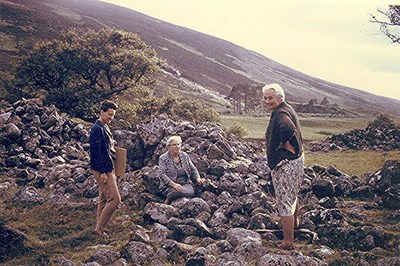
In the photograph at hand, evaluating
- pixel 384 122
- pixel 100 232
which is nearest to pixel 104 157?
pixel 100 232

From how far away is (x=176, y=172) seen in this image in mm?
10812

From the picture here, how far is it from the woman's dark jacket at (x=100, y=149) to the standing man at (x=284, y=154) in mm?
3356

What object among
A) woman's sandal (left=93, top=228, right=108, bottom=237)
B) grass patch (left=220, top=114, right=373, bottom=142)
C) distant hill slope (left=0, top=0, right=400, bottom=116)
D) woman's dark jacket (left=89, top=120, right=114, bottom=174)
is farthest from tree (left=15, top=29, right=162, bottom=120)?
distant hill slope (left=0, top=0, right=400, bottom=116)

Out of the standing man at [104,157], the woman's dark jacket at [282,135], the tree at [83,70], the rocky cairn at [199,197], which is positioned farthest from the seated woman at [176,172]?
the tree at [83,70]

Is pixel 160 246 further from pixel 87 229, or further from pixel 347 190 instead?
pixel 347 190

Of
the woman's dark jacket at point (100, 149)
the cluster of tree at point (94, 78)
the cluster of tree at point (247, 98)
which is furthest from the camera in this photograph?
the cluster of tree at point (247, 98)

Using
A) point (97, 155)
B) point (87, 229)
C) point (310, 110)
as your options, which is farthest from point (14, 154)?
point (310, 110)

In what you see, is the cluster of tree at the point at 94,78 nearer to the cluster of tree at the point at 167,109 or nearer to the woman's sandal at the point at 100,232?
the cluster of tree at the point at 167,109

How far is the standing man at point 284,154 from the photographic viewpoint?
26.7 ft

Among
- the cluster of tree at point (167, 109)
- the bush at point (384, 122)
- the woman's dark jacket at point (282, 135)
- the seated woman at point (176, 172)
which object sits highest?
the woman's dark jacket at point (282, 135)

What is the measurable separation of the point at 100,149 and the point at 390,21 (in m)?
30.7

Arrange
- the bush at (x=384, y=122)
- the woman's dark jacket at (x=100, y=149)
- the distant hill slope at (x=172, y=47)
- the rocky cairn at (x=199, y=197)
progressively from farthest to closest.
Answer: the distant hill slope at (x=172, y=47), the bush at (x=384, y=122), the woman's dark jacket at (x=100, y=149), the rocky cairn at (x=199, y=197)

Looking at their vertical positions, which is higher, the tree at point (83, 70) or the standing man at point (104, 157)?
the standing man at point (104, 157)

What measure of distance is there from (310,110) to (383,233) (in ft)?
310
